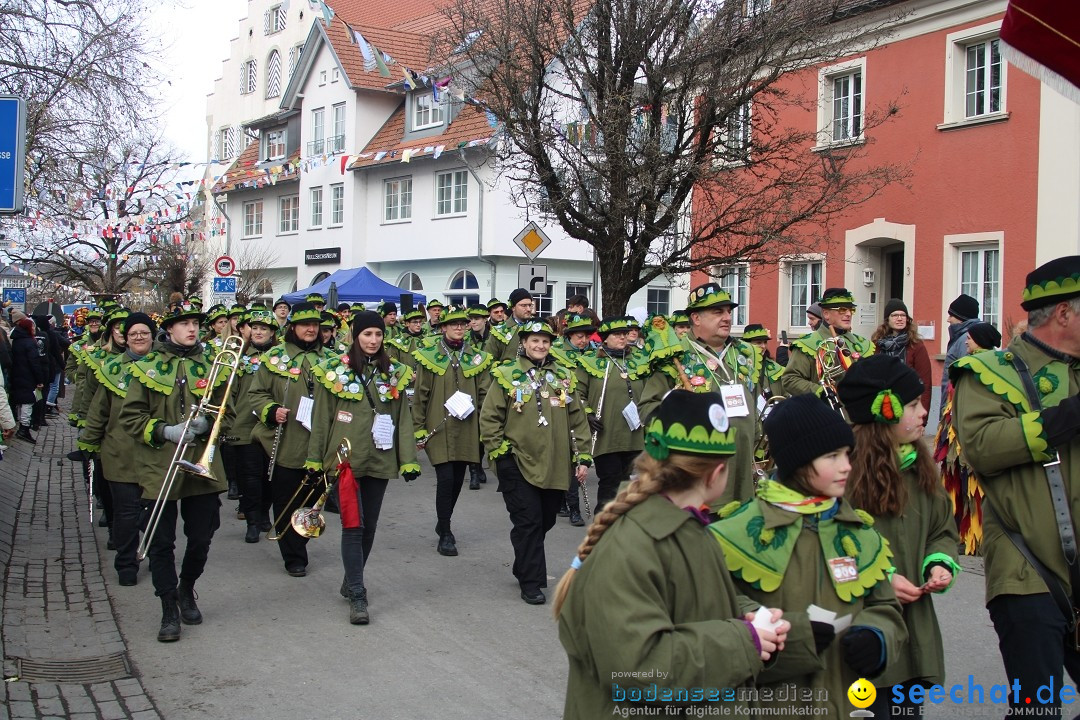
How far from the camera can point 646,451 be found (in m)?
2.99

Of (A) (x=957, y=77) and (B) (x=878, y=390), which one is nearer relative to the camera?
(B) (x=878, y=390)

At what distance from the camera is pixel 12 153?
831 cm

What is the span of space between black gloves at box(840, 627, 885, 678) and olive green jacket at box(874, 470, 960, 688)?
577 millimetres

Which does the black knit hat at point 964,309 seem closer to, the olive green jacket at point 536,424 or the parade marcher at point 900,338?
the parade marcher at point 900,338

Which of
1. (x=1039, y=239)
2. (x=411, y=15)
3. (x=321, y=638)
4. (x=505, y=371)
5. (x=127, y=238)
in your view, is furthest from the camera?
(x=411, y=15)

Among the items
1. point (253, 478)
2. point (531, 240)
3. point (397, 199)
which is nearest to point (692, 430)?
point (253, 478)

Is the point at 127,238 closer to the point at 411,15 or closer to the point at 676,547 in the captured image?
the point at 411,15

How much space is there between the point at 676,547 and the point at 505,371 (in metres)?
5.43

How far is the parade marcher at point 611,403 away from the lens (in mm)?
10945

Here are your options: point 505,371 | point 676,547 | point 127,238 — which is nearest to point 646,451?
point 676,547

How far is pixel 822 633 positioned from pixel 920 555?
95cm

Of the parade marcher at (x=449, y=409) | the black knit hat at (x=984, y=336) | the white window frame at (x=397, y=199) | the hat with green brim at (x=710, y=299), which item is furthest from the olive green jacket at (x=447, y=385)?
the white window frame at (x=397, y=199)

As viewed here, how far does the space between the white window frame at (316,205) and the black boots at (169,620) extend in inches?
1398

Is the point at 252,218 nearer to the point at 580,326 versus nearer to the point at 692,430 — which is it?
the point at 580,326
